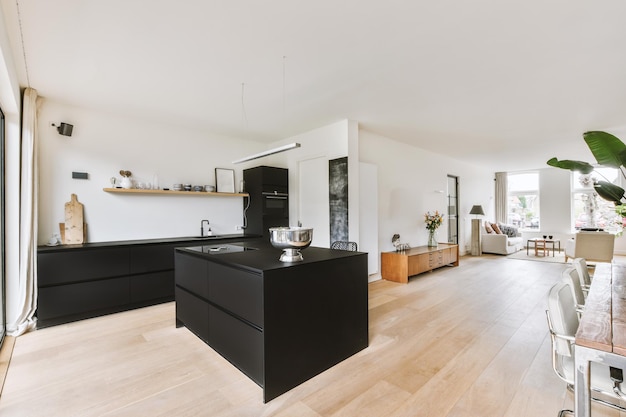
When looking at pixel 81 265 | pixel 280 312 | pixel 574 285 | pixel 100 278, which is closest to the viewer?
pixel 280 312

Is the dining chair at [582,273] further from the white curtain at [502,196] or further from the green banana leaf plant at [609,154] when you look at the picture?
the white curtain at [502,196]

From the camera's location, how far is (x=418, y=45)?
8.32 ft

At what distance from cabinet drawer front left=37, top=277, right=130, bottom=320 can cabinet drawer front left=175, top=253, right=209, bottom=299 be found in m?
1.14

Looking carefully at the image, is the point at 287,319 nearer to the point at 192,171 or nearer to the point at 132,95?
the point at 132,95

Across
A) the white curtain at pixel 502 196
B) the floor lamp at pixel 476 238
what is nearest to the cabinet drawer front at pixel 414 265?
the floor lamp at pixel 476 238

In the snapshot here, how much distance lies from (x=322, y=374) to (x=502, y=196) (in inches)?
415

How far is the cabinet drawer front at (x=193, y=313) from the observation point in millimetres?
2707

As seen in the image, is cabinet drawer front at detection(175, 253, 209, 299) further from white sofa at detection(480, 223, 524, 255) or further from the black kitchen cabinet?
white sofa at detection(480, 223, 524, 255)

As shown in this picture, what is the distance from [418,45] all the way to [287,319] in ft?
8.62

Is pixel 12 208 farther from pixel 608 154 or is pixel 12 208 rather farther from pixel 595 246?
pixel 595 246

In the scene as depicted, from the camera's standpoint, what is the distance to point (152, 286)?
3.96 meters

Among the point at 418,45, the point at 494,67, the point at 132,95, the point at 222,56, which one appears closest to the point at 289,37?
the point at 222,56

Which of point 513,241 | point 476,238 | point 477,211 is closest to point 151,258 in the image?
point 477,211

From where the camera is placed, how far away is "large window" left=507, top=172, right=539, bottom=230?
32.3ft
